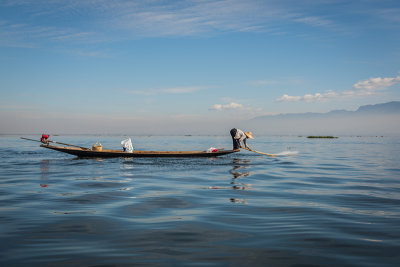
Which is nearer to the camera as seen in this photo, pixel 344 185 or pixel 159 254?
pixel 159 254

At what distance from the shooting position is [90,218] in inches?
269

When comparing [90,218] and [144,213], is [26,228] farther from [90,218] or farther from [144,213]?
[144,213]

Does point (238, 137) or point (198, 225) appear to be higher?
point (238, 137)

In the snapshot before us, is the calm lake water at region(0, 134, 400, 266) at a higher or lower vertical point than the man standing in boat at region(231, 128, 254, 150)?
lower

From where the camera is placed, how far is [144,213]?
24.1ft

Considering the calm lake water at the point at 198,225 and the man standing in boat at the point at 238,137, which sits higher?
the man standing in boat at the point at 238,137

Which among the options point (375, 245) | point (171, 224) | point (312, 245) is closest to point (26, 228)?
point (171, 224)

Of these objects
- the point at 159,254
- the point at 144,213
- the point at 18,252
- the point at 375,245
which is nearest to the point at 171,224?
the point at 144,213

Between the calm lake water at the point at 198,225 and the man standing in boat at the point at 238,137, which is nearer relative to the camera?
the calm lake water at the point at 198,225

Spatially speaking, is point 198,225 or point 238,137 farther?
point 238,137

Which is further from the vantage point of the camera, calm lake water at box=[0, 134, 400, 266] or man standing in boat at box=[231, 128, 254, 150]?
man standing in boat at box=[231, 128, 254, 150]

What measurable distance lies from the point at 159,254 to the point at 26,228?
10.4 feet

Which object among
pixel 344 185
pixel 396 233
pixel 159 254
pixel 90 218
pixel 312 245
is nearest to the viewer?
pixel 159 254

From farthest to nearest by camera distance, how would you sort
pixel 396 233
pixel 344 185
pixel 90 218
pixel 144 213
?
1. pixel 344 185
2. pixel 144 213
3. pixel 90 218
4. pixel 396 233
